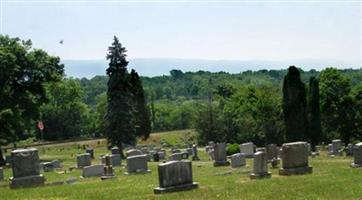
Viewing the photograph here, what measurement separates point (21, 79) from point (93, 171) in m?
21.1

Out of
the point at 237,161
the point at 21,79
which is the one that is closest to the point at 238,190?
the point at 237,161

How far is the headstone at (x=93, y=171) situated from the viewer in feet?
83.0

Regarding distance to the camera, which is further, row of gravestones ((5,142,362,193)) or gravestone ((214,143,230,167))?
gravestone ((214,143,230,167))

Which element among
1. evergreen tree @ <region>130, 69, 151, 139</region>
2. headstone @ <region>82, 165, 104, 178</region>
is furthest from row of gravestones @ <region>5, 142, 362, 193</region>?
evergreen tree @ <region>130, 69, 151, 139</region>

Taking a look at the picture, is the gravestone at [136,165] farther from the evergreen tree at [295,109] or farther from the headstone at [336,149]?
the evergreen tree at [295,109]

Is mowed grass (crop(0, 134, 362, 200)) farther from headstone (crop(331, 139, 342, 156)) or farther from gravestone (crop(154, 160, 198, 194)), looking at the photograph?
headstone (crop(331, 139, 342, 156))

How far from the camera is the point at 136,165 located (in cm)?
2522

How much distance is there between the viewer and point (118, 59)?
50.6 m

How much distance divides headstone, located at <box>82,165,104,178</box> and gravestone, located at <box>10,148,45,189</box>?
186 inches

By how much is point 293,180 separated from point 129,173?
32.3 ft

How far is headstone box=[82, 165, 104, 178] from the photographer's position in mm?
25312

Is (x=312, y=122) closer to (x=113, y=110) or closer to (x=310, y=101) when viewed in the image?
(x=310, y=101)

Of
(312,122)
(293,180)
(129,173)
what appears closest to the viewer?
(293,180)

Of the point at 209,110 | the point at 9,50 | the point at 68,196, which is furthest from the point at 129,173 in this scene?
the point at 209,110
